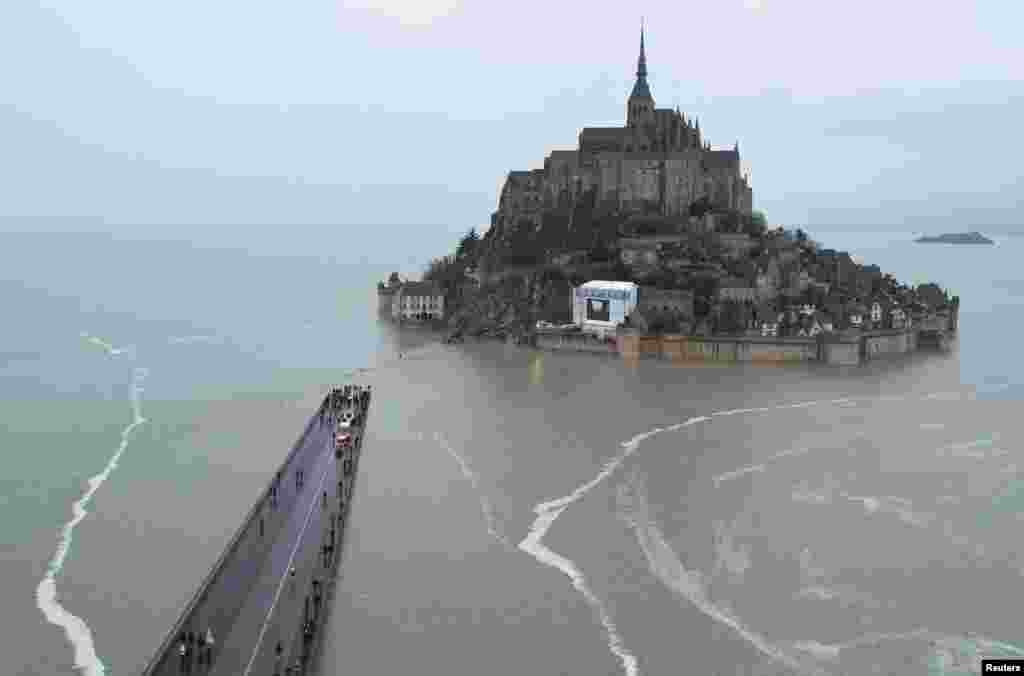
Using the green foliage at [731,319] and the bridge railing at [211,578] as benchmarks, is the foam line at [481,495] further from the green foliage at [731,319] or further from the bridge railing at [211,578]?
the green foliage at [731,319]

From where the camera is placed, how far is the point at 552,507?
23.0m

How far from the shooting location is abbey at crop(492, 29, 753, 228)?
192 feet

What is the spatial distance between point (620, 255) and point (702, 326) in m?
7.48

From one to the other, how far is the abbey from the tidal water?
16818 millimetres

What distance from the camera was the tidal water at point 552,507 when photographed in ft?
53.2

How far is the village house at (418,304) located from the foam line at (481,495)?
3121 cm

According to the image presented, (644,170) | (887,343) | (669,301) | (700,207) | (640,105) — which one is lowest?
(887,343)

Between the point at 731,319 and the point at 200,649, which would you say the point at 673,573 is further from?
the point at 731,319

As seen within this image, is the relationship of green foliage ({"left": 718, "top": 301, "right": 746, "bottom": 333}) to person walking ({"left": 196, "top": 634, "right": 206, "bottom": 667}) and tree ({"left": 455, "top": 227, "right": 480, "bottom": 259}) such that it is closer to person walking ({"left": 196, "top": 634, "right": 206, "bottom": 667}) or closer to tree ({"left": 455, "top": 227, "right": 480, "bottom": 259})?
tree ({"left": 455, "top": 227, "right": 480, "bottom": 259})

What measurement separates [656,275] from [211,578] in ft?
123

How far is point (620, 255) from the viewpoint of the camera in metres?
53.9

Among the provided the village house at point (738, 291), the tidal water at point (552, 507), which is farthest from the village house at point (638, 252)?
the tidal water at point (552, 507)

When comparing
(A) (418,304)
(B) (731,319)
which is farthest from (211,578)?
(A) (418,304)

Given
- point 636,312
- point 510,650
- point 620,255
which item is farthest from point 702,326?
Result: point 510,650
